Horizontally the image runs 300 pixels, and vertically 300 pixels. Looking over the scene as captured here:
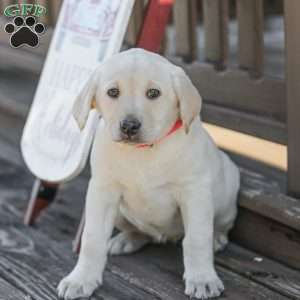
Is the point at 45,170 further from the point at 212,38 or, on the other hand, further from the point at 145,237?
the point at 212,38

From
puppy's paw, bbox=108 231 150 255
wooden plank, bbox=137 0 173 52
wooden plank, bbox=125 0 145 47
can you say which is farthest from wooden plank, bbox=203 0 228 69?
puppy's paw, bbox=108 231 150 255

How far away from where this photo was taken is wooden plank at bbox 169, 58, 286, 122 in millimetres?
3301

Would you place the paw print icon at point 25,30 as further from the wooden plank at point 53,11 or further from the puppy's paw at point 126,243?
the wooden plank at point 53,11

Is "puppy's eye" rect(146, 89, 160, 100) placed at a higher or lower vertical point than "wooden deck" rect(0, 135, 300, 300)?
higher

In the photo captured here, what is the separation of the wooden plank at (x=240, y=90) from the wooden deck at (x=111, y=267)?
29 cm

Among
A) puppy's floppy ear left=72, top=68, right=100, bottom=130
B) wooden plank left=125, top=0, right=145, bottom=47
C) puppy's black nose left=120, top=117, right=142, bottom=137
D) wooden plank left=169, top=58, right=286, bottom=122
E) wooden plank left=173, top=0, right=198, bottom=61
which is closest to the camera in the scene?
puppy's black nose left=120, top=117, right=142, bottom=137

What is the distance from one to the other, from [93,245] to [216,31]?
1.33 m

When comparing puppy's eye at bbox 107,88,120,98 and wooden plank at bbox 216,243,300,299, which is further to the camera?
wooden plank at bbox 216,243,300,299

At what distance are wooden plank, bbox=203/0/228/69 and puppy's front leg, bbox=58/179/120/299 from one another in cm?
109

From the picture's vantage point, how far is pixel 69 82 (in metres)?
3.28

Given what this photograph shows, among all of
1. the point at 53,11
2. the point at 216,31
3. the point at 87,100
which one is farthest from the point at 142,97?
the point at 53,11

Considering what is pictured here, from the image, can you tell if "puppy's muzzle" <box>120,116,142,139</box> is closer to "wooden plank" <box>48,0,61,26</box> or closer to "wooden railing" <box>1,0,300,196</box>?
"wooden railing" <box>1,0,300,196</box>

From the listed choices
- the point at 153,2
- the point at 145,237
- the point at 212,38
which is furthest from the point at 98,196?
the point at 212,38

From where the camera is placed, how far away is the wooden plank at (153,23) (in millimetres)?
3066
